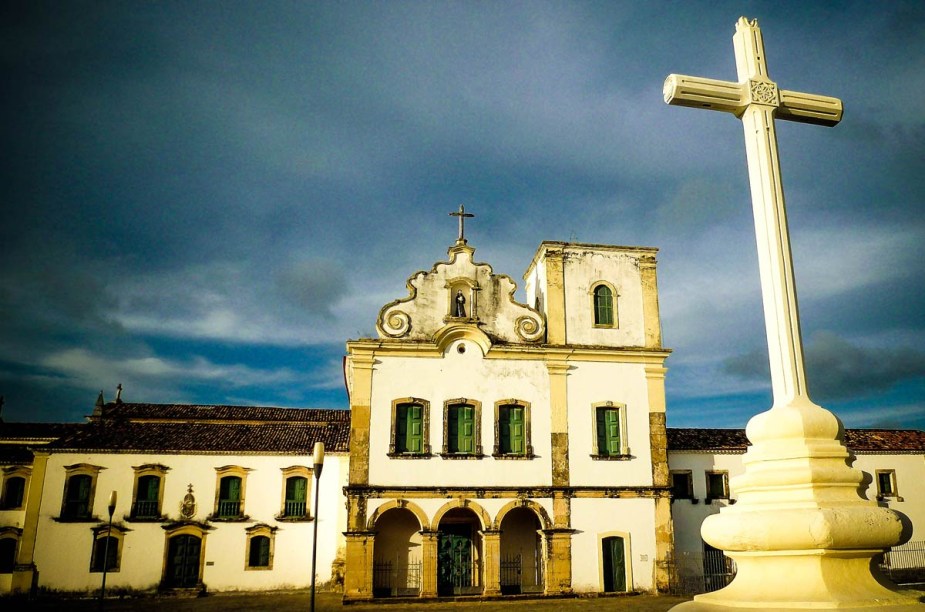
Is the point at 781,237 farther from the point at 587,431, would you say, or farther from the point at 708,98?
the point at 587,431

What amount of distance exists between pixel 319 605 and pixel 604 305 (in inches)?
533

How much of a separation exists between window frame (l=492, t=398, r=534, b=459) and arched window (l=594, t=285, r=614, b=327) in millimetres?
4090

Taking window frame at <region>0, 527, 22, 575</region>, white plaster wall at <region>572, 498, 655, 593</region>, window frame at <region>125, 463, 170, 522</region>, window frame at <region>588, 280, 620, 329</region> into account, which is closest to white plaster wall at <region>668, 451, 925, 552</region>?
white plaster wall at <region>572, 498, 655, 593</region>

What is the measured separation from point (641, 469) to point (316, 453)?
13.0 metres

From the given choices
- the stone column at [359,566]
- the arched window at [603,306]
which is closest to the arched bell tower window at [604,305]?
the arched window at [603,306]

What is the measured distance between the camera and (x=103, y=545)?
24.7 metres

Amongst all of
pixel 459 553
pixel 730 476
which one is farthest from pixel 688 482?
pixel 459 553

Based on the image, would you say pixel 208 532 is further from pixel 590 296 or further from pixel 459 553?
pixel 590 296

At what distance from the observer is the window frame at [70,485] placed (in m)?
24.9

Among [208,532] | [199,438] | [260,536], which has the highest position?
[199,438]

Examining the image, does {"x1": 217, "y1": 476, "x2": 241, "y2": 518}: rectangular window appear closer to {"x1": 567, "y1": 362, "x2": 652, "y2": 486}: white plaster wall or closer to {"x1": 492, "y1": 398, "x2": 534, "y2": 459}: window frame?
{"x1": 492, "y1": 398, "x2": 534, "y2": 459}: window frame

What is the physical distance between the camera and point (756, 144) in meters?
7.41

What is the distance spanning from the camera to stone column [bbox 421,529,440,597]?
20453 mm

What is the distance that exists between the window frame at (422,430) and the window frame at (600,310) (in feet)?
22.0
